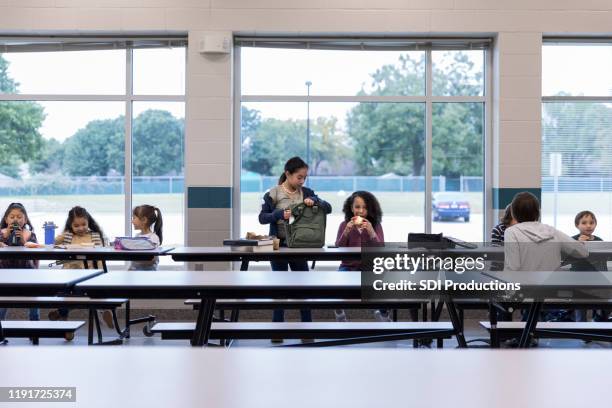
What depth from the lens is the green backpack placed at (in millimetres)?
5602

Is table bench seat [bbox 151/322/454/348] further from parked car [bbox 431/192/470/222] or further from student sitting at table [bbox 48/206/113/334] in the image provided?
parked car [bbox 431/192/470/222]

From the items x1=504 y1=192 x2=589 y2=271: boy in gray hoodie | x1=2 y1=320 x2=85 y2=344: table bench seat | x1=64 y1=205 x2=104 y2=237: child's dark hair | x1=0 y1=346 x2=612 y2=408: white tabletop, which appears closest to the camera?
x1=0 y1=346 x2=612 y2=408: white tabletop

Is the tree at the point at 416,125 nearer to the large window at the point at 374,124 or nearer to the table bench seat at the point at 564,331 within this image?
the large window at the point at 374,124

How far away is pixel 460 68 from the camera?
7316 mm

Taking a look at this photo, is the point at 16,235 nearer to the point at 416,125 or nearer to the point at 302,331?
the point at 302,331

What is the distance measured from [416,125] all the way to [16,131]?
3.88m

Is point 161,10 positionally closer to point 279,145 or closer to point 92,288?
point 279,145

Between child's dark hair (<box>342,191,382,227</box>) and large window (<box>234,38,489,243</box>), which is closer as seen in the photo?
child's dark hair (<box>342,191,382,227</box>)

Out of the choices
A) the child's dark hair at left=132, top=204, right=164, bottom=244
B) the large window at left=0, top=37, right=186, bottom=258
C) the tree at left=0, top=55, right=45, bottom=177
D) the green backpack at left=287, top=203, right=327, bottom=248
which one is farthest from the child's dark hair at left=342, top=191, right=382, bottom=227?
the tree at left=0, top=55, right=45, bottom=177

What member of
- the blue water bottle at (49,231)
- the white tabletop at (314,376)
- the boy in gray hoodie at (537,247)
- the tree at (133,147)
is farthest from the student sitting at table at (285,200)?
the white tabletop at (314,376)

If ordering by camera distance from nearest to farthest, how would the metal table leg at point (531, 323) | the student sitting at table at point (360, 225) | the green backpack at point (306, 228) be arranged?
the metal table leg at point (531, 323) → the green backpack at point (306, 228) → the student sitting at table at point (360, 225)

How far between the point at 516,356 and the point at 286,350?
36 centimetres

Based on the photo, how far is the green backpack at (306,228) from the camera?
5602 mm

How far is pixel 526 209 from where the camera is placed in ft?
15.7
